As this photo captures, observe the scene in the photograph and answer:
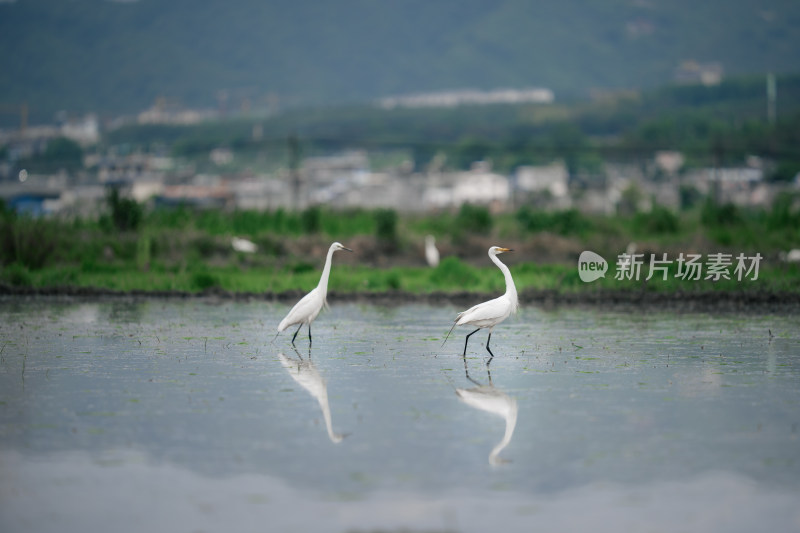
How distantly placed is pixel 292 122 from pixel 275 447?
416 feet

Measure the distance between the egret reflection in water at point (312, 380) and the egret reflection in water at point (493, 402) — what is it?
1.29 meters

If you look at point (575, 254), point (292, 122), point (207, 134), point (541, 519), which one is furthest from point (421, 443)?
point (292, 122)

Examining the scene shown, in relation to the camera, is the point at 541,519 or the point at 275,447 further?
the point at 275,447

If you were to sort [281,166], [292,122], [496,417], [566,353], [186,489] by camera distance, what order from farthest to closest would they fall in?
[292,122]
[281,166]
[566,353]
[496,417]
[186,489]

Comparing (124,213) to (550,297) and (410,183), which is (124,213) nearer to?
(550,297)

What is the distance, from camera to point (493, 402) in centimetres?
1037

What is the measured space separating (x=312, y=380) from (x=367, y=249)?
15.4 meters

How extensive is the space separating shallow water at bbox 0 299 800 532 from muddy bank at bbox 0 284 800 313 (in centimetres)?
303

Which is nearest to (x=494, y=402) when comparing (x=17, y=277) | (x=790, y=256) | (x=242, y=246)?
(x=17, y=277)

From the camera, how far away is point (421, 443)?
28.8 feet

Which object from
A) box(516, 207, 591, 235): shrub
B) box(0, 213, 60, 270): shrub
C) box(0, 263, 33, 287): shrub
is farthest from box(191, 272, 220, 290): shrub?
box(516, 207, 591, 235): shrub

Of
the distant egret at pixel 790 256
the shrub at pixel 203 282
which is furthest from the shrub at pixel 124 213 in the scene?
the distant egret at pixel 790 256

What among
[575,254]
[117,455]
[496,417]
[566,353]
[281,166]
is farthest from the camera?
[281,166]

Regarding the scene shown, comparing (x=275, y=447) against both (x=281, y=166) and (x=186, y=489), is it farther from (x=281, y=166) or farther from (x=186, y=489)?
(x=281, y=166)
